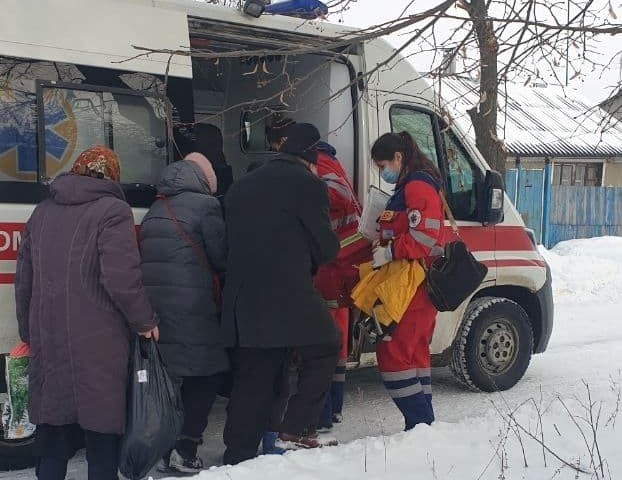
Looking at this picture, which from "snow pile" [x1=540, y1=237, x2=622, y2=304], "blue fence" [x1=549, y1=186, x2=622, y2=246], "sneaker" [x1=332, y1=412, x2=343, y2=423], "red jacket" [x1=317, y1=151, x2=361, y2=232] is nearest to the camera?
"red jacket" [x1=317, y1=151, x2=361, y2=232]

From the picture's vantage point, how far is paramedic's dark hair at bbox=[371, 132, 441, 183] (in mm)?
4066

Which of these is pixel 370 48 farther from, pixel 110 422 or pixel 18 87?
pixel 110 422

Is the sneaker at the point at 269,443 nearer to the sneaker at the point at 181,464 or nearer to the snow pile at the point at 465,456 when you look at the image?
the sneaker at the point at 181,464

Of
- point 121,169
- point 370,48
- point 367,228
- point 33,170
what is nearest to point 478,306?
point 367,228

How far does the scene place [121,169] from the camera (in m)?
3.98

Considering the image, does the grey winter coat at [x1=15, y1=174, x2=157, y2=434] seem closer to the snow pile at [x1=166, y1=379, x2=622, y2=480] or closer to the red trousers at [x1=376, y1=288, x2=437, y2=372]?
the snow pile at [x1=166, y1=379, x2=622, y2=480]

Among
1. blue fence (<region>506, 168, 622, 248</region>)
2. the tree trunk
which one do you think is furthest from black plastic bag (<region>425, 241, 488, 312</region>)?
blue fence (<region>506, 168, 622, 248</region>)

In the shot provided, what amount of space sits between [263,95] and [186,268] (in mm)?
2325

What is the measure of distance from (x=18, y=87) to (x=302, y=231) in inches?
63.5

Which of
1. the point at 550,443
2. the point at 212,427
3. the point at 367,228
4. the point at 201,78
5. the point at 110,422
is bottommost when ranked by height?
the point at 212,427

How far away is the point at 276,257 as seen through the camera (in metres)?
3.51

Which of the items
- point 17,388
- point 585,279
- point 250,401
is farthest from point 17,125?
point 585,279

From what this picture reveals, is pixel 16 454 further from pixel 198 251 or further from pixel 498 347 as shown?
pixel 498 347

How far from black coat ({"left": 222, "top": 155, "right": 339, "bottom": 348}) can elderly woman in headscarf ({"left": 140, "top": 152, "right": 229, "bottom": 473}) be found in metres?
0.14
